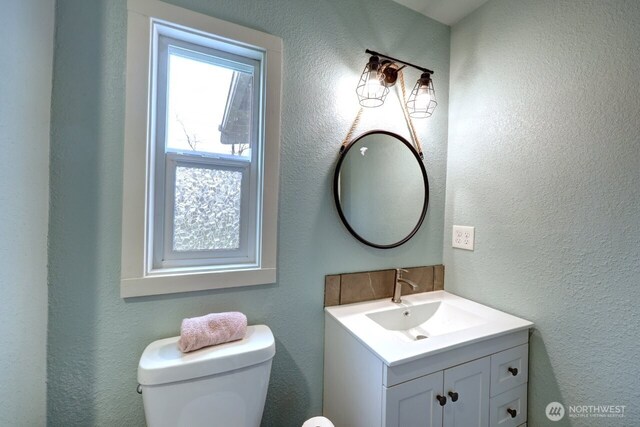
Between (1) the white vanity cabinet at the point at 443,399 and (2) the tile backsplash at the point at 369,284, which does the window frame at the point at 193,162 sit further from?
(1) the white vanity cabinet at the point at 443,399

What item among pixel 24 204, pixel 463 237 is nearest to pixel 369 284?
pixel 463 237

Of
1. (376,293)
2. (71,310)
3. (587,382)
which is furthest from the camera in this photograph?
(376,293)

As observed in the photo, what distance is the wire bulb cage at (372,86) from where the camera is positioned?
1.16 m

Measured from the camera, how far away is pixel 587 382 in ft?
3.13

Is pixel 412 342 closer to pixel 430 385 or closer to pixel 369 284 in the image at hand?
pixel 430 385

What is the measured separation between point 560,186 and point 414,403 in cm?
101

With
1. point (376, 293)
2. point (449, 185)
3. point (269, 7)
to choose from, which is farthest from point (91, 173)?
point (449, 185)

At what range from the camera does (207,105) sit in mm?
1094

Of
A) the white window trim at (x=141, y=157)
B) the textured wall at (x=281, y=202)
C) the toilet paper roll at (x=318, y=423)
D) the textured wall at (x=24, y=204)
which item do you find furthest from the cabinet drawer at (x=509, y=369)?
the textured wall at (x=24, y=204)

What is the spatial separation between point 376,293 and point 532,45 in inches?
52.9

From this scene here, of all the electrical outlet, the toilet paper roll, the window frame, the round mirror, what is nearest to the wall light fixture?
the round mirror

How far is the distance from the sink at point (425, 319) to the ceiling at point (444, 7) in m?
1.57

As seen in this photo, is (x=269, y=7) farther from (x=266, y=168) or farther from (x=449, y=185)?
(x=449, y=185)

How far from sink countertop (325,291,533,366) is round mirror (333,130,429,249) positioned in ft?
1.05
